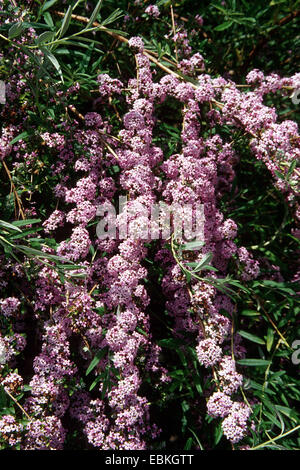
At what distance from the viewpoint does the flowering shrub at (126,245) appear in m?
2.43

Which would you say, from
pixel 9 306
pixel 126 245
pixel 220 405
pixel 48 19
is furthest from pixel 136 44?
pixel 220 405

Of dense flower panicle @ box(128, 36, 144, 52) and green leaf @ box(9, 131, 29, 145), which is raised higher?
dense flower panicle @ box(128, 36, 144, 52)

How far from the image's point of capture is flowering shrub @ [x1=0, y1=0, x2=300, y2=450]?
95.8 inches

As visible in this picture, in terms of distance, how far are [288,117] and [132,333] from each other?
338 cm

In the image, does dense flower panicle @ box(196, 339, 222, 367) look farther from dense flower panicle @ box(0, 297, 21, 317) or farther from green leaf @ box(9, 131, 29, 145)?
green leaf @ box(9, 131, 29, 145)

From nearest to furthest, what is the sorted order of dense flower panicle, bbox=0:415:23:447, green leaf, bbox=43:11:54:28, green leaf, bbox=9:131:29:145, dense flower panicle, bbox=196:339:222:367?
1. dense flower panicle, bbox=0:415:23:447
2. dense flower panicle, bbox=196:339:222:367
3. green leaf, bbox=9:131:29:145
4. green leaf, bbox=43:11:54:28

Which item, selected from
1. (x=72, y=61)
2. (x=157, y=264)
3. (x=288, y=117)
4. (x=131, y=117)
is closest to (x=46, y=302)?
(x=157, y=264)

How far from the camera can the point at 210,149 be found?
295 cm

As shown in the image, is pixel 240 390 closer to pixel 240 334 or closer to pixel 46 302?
pixel 240 334

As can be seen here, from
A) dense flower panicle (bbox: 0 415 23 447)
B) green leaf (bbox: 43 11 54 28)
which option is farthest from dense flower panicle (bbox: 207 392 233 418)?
green leaf (bbox: 43 11 54 28)

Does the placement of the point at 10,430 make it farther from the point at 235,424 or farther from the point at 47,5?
the point at 47,5

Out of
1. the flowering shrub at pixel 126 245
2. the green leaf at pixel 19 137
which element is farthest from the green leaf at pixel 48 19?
the green leaf at pixel 19 137

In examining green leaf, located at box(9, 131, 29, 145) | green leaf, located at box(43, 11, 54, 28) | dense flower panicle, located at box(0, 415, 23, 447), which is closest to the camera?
dense flower panicle, located at box(0, 415, 23, 447)

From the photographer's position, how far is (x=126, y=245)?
8.04 feet
